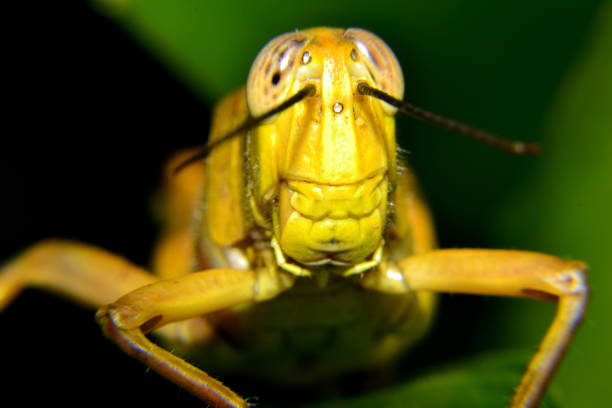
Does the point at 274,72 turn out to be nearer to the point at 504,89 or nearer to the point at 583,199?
the point at 504,89

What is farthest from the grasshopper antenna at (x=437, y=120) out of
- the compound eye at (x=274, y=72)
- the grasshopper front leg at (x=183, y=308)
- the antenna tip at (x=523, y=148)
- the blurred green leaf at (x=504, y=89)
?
the blurred green leaf at (x=504, y=89)

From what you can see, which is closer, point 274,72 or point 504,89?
point 274,72

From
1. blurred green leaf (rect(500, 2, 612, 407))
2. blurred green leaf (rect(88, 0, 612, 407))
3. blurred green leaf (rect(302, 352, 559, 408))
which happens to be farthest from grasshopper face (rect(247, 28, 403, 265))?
blurred green leaf (rect(500, 2, 612, 407))

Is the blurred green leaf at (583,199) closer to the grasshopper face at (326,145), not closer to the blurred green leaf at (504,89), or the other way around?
the blurred green leaf at (504,89)

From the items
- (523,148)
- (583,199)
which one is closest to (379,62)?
(523,148)

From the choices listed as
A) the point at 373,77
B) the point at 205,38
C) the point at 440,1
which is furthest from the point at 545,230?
the point at 205,38

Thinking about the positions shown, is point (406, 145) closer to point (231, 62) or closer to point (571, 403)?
point (231, 62)

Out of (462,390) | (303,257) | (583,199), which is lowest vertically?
(462,390)
